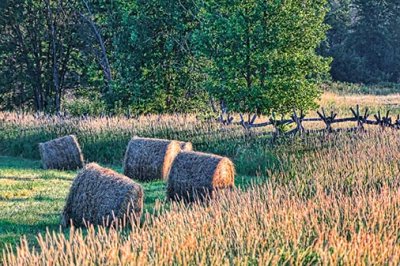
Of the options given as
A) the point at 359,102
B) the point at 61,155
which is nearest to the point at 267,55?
the point at 61,155

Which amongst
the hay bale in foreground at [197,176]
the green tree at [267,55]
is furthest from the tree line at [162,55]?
the hay bale in foreground at [197,176]

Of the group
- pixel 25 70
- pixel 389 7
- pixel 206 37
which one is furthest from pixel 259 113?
pixel 389 7

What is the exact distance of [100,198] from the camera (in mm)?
11211

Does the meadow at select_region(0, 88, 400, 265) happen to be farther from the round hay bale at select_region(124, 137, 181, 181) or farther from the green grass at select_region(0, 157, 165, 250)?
the round hay bale at select_region(124, 137, 181, 181)

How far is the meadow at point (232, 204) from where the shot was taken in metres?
6.86

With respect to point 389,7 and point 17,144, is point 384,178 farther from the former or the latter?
point 389,7

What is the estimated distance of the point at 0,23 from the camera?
34.7 metres

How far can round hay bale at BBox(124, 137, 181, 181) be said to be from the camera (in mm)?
16609

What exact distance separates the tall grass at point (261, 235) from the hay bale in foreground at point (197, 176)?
1699 millimetres

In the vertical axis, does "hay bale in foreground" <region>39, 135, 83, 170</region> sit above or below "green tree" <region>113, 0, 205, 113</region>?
below

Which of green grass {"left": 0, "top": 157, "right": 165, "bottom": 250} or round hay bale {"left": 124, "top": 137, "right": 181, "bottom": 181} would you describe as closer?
green grass {"left": 0, "top": 157, "right": 165, "bottom": 250}

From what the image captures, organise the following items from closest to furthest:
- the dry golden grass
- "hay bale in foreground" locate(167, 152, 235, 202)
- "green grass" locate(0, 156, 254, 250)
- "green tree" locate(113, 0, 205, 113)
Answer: "green grass" locate(0, 156, 254, 250) < "hay bale in foreground" locate(167, 152, 235, 202) < "green tree" locate(113, 0, 205, 113) < the dry golden grass

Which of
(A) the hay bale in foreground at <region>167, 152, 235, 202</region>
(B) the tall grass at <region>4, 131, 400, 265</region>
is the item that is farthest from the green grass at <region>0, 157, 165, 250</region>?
(B) the tall grass at <region>4, 131, 400, 265</region>

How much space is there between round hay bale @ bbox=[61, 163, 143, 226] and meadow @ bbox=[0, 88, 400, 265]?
0.33 m
